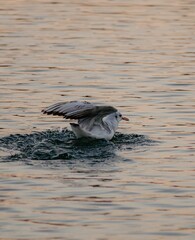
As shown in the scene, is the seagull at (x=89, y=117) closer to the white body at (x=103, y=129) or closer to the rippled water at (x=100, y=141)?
the white body at (x=103, y=129)

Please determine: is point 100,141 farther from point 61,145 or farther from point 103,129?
point 61,145

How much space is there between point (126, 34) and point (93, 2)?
567cm

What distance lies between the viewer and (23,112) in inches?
674

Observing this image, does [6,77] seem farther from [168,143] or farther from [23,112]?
[168,143]

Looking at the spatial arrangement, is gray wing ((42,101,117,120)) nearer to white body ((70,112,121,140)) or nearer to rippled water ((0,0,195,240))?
white body ((70,112,121,140))

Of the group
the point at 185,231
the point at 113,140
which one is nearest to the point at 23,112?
the point at 113,140

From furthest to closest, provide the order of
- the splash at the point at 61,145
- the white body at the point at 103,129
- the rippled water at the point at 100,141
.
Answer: the white body at the point at 103,129 → the splash at the point at 61,145 → the rippled water at the point at 100,141

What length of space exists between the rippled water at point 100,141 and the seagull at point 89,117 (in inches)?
6.2

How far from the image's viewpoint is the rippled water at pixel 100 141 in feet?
36.7

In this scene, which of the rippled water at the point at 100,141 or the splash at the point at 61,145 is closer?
the rippled water at the point at 100,141

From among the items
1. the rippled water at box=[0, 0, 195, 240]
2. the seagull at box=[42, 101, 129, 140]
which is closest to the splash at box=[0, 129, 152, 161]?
the rippled water at box=[0, 0, 195, 240]

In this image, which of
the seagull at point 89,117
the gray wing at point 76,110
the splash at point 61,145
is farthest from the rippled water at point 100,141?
the gray wing at point 76,110

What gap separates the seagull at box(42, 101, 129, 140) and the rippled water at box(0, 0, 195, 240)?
0.16 metres

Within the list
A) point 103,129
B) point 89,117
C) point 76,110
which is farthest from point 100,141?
point 76,110
